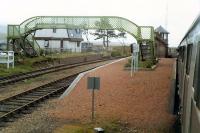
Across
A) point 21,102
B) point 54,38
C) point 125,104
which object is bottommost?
point 21,102

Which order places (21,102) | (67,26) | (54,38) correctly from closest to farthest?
(21,102), (67,26), (54,38)

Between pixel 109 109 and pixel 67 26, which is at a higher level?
pixel 67 26

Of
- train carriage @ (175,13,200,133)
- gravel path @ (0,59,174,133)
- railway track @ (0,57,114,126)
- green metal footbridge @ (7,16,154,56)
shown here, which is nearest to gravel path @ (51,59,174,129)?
gravel path @ (0,59,174,133)

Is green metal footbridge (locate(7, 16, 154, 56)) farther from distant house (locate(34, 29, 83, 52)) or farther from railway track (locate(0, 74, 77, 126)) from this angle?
distant house (locate(34, 29, 83, 52))

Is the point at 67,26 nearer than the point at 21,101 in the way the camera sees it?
No

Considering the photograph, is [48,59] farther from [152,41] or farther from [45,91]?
[45,91]

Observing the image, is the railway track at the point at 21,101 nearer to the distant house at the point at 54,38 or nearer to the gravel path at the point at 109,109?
the gravel path at the point at 109,109

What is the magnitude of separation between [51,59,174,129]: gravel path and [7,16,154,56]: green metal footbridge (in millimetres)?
16184

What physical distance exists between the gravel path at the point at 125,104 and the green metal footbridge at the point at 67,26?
16.2 meters

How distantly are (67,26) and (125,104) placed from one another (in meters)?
25.0

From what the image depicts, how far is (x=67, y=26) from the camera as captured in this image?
39.7m

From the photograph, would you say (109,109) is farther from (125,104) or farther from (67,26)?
(67,26)

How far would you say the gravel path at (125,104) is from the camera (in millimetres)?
13134

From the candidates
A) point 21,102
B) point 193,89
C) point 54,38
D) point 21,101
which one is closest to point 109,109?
point 21,102
